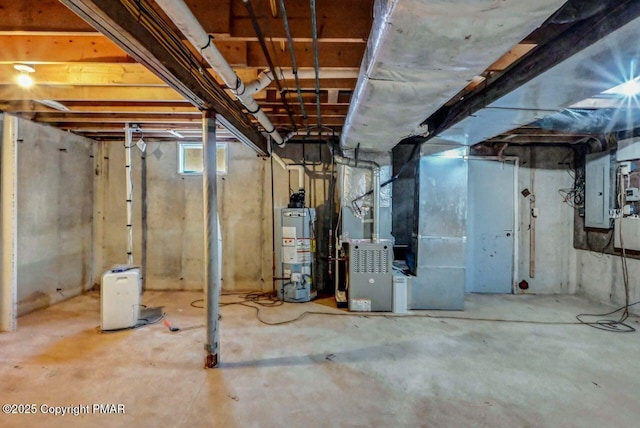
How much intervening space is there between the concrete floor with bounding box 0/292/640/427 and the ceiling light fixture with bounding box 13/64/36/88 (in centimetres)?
220

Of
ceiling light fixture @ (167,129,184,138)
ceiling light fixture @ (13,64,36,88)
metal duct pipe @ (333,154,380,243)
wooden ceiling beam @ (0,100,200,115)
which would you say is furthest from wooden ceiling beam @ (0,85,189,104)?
metal duct pipe @ (333,154,380,243)

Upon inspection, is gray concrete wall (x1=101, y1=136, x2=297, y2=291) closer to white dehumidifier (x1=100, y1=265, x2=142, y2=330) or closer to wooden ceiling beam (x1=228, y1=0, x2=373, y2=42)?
white dehumidifier (x1=100, y1=265, x2=142, y2=330)

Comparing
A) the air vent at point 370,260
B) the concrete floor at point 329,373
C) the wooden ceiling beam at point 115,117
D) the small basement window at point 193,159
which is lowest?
the concrete floor at point 329,373

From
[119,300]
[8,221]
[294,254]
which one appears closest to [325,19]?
[294,254]

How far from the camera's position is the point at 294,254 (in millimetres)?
4242

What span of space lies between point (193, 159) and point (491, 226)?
453 cm

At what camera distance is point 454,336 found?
313cm

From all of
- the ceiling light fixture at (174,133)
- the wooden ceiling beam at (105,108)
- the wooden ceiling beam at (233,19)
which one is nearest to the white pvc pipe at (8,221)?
the wooden ceiling beam at (105,108)

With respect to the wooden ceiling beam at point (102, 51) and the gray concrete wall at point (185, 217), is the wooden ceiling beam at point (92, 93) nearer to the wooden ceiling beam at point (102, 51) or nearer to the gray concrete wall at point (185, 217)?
the wooden ceiling beam at point (102, 51)

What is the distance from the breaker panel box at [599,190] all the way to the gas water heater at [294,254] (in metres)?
3.79

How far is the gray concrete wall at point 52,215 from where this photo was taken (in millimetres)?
3697

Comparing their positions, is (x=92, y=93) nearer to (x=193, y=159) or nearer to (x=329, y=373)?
(x=193, y=159)

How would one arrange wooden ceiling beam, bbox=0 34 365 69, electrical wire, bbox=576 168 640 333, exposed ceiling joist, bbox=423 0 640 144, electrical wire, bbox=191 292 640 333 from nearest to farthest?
1. exposed ceiling joist, bbox=423 0 640 144
2. wooden ceiling beam, bbox=0 34 365 69
3. electrical wire, bbox=191 292 640 333
4. electrical wire, bbox=576 168 640 333

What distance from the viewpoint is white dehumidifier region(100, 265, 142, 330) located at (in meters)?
3.15
